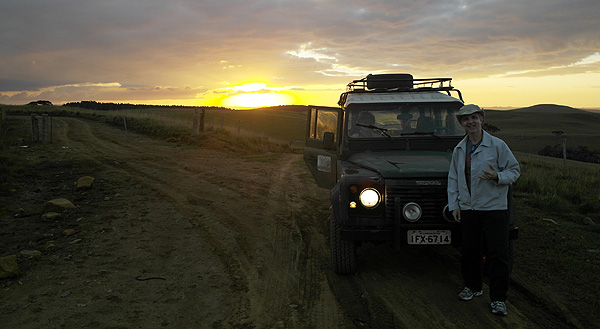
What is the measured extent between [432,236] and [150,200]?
6.07 metres

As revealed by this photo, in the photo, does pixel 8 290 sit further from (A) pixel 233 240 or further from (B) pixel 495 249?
(B) pixel 495 249

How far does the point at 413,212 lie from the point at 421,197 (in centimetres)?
18

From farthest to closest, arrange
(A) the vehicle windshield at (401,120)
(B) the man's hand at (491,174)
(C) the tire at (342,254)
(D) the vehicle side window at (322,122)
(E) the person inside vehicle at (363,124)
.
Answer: (D) the vehicle side window at (322,122) → (E) the person inside vehicle at (363,124) → (A) the vehicle windshield at (401,120) → (C) the tire at (342,254) → (B) the man's hand at (491,174)

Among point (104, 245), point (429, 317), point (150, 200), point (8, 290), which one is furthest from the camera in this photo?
point (150, 200)

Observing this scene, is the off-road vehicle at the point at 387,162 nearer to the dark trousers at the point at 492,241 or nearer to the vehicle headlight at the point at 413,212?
the vehicle headlight at the point at 413,212

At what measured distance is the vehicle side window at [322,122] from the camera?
254 inches

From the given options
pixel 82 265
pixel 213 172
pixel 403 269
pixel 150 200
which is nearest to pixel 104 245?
pixel 82 265

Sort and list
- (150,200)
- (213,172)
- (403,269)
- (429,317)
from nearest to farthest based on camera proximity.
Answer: (429,317)
(403,269)
(150,200)
(213,172)

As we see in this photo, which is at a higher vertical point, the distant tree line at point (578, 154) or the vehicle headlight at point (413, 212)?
the vehicle headlight at point (413, 212)

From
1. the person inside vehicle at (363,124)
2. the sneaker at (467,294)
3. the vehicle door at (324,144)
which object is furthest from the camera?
the vehicle door at (324,144)

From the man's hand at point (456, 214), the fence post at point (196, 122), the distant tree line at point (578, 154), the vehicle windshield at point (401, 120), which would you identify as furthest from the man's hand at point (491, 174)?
the distant tree line at point (578, 154)

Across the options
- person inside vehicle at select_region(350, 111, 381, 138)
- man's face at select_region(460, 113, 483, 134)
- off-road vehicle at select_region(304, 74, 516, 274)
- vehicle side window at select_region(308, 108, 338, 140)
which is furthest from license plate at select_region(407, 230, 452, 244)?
vehicle side window at select_region(308, 108, 338, 140)

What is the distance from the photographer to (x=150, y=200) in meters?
8.42

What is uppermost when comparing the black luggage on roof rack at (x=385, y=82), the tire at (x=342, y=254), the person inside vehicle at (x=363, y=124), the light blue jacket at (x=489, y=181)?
the black luggage on roof rack at (x=385, y=82)
